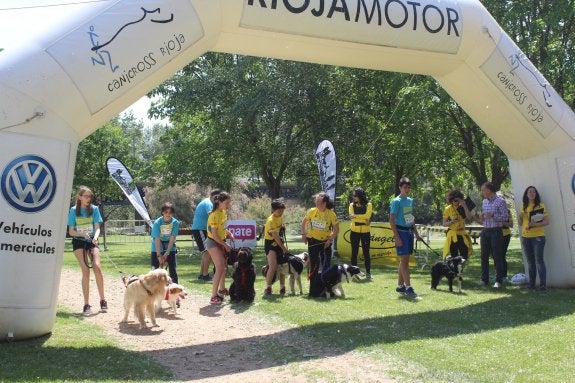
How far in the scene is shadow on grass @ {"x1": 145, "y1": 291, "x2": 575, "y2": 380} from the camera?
618 centimetres

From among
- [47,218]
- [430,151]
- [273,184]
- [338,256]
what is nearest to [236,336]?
Answer: [47,218]

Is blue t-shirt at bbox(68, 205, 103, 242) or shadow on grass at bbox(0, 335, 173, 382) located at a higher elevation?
blue t-shirt at bbox(68, 205, 103, 242)

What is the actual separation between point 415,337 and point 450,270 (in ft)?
11.9

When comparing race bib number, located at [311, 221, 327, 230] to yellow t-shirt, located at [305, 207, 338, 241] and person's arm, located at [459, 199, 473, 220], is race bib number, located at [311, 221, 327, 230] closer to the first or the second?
yellow t-shirt, located at [305, 207, 338, 241]

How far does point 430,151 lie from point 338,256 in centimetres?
611

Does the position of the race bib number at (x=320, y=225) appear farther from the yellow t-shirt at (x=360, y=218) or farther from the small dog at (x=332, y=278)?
the yellow t-shirt at (x=360, y=218)

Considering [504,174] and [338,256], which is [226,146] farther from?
[504,174]

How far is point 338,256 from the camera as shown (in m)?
17.5

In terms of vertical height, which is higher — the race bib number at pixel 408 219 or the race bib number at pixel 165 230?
the race bib number at pixel 408 219

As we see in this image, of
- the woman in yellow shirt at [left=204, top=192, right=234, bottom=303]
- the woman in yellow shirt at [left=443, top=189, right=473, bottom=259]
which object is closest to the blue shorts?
the woman in yellow shirt at [left=443, top=189, right=473, bottom=259]

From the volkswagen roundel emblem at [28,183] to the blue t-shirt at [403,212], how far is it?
17.3 feet

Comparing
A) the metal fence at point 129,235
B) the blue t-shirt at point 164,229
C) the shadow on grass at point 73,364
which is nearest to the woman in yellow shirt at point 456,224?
the blue t-shirt at point 164,229

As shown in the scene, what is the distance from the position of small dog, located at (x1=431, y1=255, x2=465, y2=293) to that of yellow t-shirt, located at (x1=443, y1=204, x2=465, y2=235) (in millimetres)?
724

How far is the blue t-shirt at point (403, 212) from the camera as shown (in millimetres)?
9727
